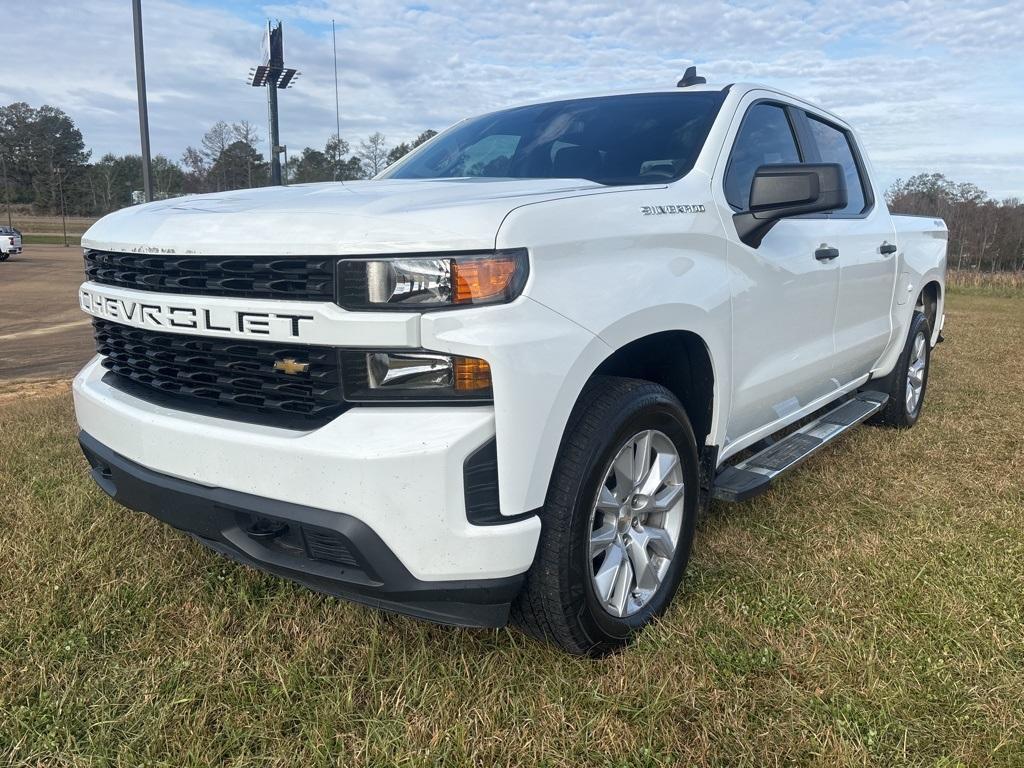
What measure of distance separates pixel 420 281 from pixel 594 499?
30.7 inches

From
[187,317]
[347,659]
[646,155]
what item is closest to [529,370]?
[187,317]

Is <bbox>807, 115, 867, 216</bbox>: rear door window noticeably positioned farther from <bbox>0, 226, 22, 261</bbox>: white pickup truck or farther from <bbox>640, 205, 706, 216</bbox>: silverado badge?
<bbox>0, 226, 22, 261</bbox>: white pickup truck

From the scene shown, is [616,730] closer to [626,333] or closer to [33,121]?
[626,333]

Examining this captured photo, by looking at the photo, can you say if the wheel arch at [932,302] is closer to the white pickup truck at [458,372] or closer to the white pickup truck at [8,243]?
the white pickup truck at [458,372]

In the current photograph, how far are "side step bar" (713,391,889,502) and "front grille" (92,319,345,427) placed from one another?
5.21 ft

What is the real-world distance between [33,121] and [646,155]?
89.6 m

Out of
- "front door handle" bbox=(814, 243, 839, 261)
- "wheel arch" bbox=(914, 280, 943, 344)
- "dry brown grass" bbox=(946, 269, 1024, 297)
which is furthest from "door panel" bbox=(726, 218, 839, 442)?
"dry brown grass" bbox=(946, 269, 1024, 297)

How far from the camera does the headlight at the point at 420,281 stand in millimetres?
1854

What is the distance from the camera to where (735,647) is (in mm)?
2406

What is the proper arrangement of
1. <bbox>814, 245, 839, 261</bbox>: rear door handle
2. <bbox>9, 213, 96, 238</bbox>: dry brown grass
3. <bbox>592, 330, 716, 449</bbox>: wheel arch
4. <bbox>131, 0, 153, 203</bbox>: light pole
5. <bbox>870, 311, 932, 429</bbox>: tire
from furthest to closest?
<bbox>9, 213, 96, 238</bbox>: dry brown grass, <bbox>131, 0, 153, 203</bbox>: light pole, <bbox>870, 311, 932, 429</bbox>: tire, <bbox>814, 245, 839, 261</bbox>: rear door handle, <bbox>592, 330, 716, 449</bbox>: wheel arch

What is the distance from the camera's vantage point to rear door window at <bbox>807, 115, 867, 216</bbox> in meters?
3.95

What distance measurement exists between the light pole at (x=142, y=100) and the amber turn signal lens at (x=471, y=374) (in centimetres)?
847

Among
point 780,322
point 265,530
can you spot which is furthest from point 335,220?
point 780,322

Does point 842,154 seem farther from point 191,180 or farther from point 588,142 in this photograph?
point 191,180
